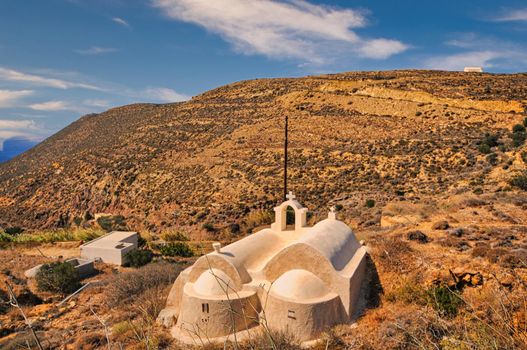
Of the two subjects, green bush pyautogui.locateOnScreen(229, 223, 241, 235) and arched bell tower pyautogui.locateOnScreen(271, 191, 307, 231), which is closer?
arched bell tower pyautogui.locateOnScreen(271, 191, 307, 231)

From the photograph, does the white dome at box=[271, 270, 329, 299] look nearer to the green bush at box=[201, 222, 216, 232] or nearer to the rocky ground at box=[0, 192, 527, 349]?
the rocky ground at box=[0, 192, 527, 349]

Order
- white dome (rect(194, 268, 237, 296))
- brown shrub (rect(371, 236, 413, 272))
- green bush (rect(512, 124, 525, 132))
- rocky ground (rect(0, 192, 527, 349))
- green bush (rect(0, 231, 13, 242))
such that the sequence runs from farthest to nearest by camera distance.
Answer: green bush (rect(512, 124, 525, 132)) → green bush (rect(0, 231, 13, 242)) → brown shrub (rect(371, 236, 413, 272)) → white dome (rect(194, 268, 237, 296)) → rocky ground (rect(0, 192, 527, 349))

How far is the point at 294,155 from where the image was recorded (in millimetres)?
38188

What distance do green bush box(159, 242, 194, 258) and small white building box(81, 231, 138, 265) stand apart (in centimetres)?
224

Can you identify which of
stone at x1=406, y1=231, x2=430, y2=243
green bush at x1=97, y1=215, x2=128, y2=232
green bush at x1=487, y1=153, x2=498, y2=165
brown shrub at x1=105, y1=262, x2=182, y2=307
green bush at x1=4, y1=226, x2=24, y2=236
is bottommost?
green bush at x1=4, y1=226, x2=24, y2=236

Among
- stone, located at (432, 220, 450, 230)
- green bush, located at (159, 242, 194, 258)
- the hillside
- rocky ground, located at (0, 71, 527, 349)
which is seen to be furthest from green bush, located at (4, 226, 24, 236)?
stone, located at (432, 220, 450, 230)

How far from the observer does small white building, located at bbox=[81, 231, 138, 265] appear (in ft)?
77.5

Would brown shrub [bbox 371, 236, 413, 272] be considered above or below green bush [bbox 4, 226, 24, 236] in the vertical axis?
above

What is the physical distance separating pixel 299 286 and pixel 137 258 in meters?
16.3

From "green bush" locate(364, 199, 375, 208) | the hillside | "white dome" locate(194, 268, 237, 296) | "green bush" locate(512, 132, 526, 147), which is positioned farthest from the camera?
"green bush" locate(512, 132, 526, 147)

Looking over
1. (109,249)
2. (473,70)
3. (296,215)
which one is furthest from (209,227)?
(473,70)

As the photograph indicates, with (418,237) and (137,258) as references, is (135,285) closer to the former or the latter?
(137,258)

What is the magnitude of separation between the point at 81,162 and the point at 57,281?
3511 cm

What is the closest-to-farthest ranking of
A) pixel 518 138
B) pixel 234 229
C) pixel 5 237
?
pixel 234 229
pixel 518 138
pixel 5 237
